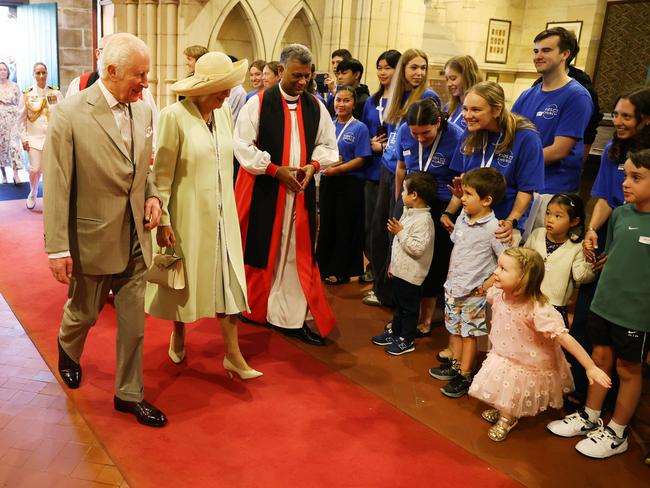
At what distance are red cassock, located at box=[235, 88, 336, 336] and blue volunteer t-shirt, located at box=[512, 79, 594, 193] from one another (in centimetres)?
147

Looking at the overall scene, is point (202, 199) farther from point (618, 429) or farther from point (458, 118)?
point (618, 429)

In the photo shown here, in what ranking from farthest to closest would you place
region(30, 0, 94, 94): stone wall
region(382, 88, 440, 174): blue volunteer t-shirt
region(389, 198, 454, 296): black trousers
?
region(30, 0, 94, 94): stone wall < region(382, 88, 440, 174): blue volunteer t-shirt < region(389, 198, 454, 296): black trousers

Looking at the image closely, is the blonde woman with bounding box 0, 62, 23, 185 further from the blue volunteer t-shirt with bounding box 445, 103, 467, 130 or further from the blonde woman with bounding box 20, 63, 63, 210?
the blue volunteer t-shirt with bounding box 445, 103, 467, 130

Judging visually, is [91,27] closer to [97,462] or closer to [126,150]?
[126,150]

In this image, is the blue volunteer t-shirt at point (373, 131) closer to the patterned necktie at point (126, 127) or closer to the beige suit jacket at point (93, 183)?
the beige suit jacket at point (93, 183)

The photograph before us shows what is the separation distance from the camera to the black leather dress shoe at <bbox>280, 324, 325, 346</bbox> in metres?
4.14

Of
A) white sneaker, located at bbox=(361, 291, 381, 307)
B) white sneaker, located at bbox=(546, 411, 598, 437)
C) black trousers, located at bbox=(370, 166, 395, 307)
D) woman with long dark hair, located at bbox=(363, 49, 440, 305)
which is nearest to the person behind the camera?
white sneaker, located at bbox=(546, 411, 598, 437)

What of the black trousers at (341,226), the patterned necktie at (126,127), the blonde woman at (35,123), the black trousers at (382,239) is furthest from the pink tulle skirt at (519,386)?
the blonde woman at (35,123)

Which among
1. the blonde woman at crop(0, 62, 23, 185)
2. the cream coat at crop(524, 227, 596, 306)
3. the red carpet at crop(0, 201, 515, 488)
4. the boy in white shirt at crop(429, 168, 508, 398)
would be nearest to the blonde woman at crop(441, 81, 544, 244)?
the boy in white shirt at crop(429, 168, 508, 398)

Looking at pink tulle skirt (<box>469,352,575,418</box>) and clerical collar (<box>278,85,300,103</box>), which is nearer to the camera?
pink tulle skirt (<box>469,352,575,418</box>)

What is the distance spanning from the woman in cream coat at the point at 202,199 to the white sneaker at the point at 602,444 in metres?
1.96

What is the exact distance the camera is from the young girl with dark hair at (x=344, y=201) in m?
4.98

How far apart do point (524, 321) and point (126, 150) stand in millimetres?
2104

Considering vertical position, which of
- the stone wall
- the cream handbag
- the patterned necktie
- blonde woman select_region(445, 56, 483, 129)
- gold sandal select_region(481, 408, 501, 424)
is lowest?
gold sandal select_region(481, 408, 501, 424)
